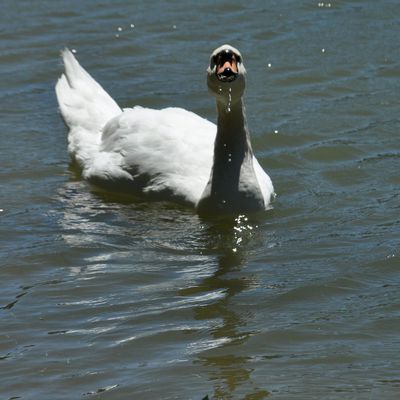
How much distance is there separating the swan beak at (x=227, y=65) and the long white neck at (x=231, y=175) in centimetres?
51

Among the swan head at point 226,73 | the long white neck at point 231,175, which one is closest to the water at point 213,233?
the long white neck at point 231,175

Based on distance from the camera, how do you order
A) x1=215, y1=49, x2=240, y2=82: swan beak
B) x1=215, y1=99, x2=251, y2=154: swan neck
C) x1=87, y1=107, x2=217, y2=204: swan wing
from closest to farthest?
x1=215, y1=49, x2=240, y2=82: swan beak → x1=215, y1=99, x2=251, y2=154: swan neck → x1=87, y1=107, x2=217, y2=204: swan wing

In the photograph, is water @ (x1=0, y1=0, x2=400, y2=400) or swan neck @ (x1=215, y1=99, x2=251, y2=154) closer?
water @ (x1=0, y1=0, x2=400, y2=400)

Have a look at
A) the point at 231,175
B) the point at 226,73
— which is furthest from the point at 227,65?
the point at 231,175

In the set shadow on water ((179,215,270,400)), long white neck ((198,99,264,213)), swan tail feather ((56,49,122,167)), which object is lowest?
shadow on water ((179,215,270,400))

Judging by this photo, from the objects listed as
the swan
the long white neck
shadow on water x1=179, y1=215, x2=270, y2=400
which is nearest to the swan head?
the swan

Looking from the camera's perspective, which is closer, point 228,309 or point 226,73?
point 228,309

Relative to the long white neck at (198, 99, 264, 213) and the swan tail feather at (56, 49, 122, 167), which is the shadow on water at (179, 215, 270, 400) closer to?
the long white neck at (198, 99, 264, 213)

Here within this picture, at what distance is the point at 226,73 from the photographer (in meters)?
8.75

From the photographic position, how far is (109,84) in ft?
43.8

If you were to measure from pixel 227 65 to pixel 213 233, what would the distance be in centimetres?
133

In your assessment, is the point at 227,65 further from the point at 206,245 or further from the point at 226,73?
the point at 206,245

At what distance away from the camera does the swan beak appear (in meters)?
8.76

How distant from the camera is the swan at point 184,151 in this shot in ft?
30.3
